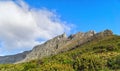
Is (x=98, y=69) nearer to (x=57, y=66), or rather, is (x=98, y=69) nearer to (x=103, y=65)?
(x=103, y=65)

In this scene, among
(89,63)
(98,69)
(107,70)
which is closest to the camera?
(107,70)

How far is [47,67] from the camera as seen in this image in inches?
1625

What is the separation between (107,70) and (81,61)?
7219mm

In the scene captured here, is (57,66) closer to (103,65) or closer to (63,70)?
(63,70)

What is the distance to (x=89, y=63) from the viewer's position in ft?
142

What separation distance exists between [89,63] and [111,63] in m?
3.06

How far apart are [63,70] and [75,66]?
4100 millimetres

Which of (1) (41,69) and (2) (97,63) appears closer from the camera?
(1) (41,69)

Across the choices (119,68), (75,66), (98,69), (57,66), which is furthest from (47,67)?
(119,68)

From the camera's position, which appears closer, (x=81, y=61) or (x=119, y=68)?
(x=119, y=68)

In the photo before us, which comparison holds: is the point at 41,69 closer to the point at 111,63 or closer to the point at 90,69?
the point at 90,69

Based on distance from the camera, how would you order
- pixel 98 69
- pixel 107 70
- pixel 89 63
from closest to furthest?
pixel 107 70
pixel 98 69
pixel 89 63

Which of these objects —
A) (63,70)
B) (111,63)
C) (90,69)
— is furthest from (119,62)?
(63,70)

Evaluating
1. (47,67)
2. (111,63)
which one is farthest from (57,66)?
(111,63)
